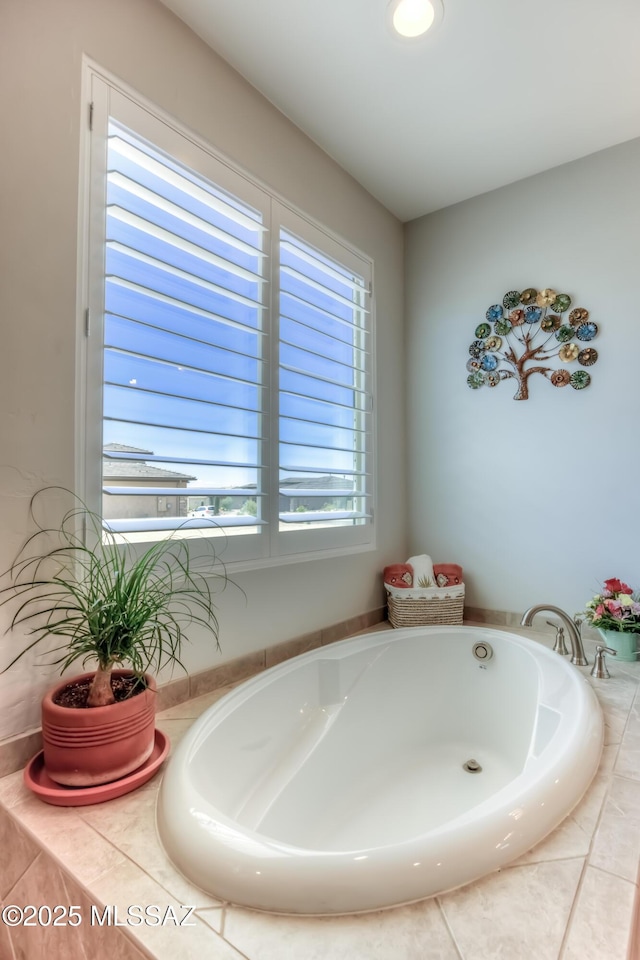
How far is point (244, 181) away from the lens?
168 cm

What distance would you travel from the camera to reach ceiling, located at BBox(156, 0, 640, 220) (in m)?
1.46

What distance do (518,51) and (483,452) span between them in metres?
1.52

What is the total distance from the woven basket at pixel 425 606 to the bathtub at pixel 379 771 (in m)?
0.15

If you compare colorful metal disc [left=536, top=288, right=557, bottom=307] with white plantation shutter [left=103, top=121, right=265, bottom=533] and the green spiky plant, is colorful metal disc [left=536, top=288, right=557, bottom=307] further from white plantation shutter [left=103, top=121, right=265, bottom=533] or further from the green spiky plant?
the green spiky plant

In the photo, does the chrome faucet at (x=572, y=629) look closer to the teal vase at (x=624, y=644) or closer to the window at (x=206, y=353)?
the teal vase at (x=624, y=644)

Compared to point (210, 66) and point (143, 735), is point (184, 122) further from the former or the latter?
point (143, 735)

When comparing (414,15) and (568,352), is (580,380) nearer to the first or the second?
(568,352)

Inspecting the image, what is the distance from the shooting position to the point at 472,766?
1.80 m

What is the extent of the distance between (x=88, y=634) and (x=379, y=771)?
1.24 metres

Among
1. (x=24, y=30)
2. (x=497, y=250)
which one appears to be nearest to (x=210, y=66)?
(x=24, y=30)

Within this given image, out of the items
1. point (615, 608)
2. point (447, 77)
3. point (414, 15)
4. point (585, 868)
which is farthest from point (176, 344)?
point (615, 608)

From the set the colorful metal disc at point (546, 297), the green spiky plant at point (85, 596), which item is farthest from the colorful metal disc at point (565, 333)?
the green spiky plant at point (85, 596)

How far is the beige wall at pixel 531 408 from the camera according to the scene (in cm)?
202

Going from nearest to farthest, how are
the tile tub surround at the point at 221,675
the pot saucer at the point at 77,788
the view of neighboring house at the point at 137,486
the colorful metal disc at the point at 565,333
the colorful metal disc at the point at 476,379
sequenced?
1. the pot saucer at the point at 77,788
2. the tile tub surround at the point at 221,675
3. the view of neighboring house at the point at 137,486
4. the colorful metal disc at the point at 565,333
5. the colorful metal disc at the point at 476,379
